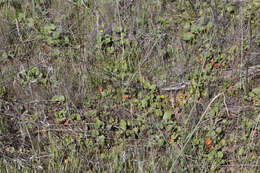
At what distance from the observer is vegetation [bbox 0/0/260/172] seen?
204 cm

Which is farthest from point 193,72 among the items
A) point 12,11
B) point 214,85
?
point 12,11

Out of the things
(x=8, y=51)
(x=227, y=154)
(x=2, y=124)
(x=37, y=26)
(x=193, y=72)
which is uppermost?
(x=37, y=26)

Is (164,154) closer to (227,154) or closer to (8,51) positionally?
(227,154)

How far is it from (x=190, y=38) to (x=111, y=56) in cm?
71

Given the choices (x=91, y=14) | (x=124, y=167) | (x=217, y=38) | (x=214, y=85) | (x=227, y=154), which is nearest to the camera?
(x=124, y=167)

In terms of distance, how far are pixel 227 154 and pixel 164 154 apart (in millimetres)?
428

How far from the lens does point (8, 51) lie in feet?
9.14

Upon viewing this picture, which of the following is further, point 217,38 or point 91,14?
point 91,14

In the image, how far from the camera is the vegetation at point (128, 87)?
2039 mm

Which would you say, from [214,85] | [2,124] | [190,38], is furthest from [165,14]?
[2,124]

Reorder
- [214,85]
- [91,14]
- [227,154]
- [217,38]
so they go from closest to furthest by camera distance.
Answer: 1. [227,154]
2. [214,85]
3. [217,38]
4. [91,14]

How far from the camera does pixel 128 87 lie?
2.47m

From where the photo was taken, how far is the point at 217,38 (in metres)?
2.71

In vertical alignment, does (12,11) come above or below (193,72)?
above
